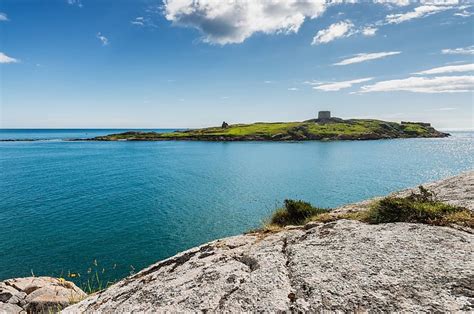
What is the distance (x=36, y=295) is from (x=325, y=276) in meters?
13.0

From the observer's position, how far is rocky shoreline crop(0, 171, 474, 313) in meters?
5.18

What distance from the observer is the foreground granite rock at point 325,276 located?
17.0ft

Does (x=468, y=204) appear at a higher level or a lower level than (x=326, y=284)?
higher

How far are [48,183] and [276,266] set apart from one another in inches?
2563

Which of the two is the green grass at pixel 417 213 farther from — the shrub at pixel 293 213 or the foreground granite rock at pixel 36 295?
the foreground granite rock at pixel 36 295

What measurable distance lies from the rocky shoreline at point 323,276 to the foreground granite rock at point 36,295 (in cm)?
481

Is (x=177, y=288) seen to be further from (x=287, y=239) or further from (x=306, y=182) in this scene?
(x=306, y=182)

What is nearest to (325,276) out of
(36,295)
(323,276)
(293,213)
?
(323,276)

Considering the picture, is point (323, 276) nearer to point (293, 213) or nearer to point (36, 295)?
point (293, 213)

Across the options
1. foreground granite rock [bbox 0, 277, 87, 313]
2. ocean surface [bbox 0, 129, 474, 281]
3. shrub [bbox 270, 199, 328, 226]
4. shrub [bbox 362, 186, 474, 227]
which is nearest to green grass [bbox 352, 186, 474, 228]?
shrub [bbox 362, 186, 474, 227]

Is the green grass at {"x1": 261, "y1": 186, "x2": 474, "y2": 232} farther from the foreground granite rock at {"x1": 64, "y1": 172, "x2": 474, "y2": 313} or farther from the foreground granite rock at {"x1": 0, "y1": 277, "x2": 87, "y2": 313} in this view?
the foreground granite rock at {"x1": 0, "y1": 277, "x2": 87, "y2": 313}

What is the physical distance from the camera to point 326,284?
577 cm

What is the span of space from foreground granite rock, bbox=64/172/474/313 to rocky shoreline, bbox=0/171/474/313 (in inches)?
0.7

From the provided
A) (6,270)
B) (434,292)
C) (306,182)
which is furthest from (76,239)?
(306,182)
